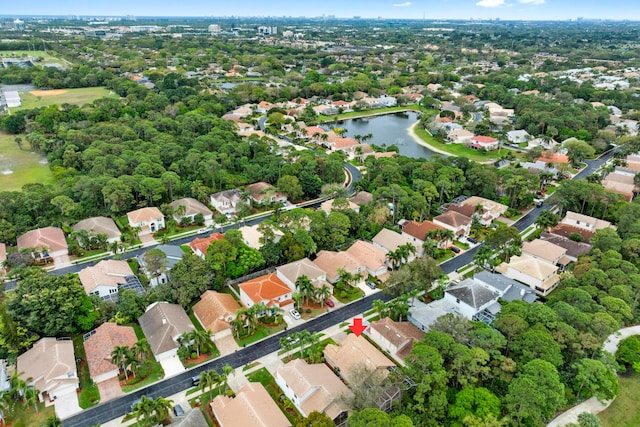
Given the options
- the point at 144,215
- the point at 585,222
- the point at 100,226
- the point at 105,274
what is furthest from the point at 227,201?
the point at 585,222

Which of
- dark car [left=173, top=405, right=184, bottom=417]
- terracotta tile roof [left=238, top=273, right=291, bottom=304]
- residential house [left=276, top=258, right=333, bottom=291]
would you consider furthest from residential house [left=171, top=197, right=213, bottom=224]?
dark car [left=173, top=405, right=184, bottom=417]

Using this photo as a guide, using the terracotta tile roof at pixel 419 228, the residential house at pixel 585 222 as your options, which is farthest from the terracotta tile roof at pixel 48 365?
the residential house at pixel 585 222

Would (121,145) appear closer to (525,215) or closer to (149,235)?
(149,235)

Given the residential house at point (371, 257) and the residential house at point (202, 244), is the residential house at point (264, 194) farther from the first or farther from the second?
the residential house at point (371, 257)

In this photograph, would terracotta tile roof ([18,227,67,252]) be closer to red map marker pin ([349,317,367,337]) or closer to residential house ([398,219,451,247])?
red map marker pin ([349,317,367,337])

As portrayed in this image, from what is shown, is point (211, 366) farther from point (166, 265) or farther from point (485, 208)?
point (485, 208)

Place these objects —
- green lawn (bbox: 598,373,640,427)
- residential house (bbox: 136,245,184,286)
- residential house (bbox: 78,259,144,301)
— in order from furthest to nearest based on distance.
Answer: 1. residential house (bbox: 136,245,184,286)
2. residential house (bbox: 78,259,144,301)
3. green lawn (bbox: 598,373,640,427)

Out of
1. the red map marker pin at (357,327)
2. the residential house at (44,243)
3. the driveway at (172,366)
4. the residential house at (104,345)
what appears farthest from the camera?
the residential house at (44,243)
